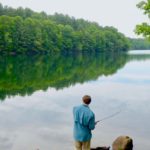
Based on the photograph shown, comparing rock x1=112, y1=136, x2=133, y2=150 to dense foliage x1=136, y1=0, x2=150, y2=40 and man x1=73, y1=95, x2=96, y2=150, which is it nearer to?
man x1=73, y1=95, x2=96, y2=150

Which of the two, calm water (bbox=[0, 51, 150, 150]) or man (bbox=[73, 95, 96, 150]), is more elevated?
man (bbox=[73, 95, 96, 150])

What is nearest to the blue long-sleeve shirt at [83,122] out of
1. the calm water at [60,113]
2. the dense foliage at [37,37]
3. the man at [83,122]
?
the man at [83,122]

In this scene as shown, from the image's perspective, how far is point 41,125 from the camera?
25.3 m

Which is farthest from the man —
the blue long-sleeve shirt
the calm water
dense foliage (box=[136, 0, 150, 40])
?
dense foliage (box=[136, 0, 150, 40])

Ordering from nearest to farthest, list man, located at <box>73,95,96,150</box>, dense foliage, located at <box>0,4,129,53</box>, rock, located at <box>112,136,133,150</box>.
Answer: man, located at <box>73,95,96,150</box> → rock, located at <box>112,136,133,150</box> → dense foliage, located at <box>0,4,129,53</box>

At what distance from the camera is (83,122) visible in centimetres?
1373

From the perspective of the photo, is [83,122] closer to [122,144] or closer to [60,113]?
[122,144]

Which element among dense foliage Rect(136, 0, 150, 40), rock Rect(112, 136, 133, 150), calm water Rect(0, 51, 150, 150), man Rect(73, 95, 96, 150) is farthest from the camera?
dense foliage Rect(136, 0, 150, 40)

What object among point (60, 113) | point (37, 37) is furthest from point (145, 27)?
point (37, 37)

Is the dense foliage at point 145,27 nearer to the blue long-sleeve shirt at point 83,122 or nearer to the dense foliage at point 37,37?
the blue long-sleeve shirt at point 83,122

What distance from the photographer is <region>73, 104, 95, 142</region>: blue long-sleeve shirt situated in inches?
537

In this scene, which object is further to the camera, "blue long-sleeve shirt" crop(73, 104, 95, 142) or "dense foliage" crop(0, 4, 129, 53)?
"dense foliage" crop(0, 4, 129, 53)

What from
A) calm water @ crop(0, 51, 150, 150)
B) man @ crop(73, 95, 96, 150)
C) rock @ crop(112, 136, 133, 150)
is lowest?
calm water @ crop(0, 51, 150, 150)

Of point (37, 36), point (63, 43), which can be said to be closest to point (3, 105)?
point (37, 36)
